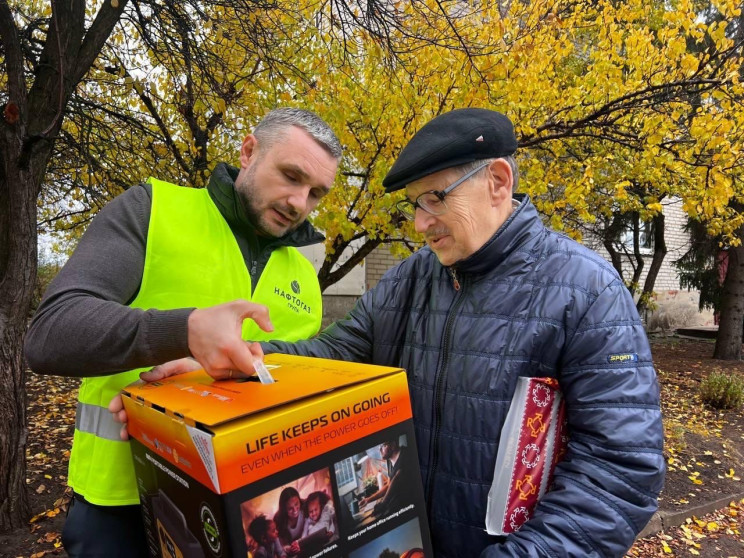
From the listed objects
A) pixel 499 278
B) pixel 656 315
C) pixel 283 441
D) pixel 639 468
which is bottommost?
pixel 656 315

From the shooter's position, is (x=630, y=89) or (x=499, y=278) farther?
(x=630, y=89)

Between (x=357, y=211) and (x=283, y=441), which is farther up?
A: (x=357, y=211)

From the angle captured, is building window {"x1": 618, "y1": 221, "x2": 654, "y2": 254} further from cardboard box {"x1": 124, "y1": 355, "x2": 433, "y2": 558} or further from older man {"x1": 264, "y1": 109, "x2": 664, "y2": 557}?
cardboard box {"x1": 124, "y1": 355, "x2": 433, "y2": 558}

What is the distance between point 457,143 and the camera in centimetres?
129

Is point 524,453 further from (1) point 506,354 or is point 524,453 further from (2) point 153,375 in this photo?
(2) point 153,375

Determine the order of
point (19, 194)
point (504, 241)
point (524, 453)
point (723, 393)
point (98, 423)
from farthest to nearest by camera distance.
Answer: point (723, 393) → point (19, 194) → point (98, 423) → point (504, 241) → point (524, 453)

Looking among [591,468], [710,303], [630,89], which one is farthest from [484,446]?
[710,303]

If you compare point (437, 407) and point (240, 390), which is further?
point (437, 407)

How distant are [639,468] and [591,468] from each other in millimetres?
99

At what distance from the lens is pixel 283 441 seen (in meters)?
0.84

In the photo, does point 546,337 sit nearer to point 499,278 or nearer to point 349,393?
point 499,278

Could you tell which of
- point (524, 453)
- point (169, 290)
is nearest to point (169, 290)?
point (169, 290)

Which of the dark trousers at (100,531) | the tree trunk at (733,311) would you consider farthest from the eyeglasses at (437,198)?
the tree trunk at (733,311)

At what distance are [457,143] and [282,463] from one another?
878 mm
